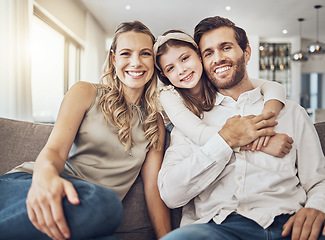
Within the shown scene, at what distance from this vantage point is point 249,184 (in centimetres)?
113

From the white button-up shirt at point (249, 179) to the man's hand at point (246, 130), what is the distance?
35 mm

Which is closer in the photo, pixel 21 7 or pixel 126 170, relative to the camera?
pixel 126 170

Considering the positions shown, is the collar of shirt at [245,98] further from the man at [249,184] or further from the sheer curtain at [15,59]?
the sheer curtain at [15,59]

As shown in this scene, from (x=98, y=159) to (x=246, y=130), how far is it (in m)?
0.62

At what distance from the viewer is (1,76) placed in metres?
3.20

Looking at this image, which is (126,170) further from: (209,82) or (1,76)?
(1,76)

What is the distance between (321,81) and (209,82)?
29.0ft

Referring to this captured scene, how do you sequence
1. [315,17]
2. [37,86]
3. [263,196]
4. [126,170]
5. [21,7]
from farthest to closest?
[315,17], [37,86], [21,7], [126,170], [263,196]

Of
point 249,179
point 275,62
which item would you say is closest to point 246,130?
point 249,179

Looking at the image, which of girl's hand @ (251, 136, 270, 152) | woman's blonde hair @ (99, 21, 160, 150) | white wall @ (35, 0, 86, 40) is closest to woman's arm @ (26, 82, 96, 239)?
woman's blonde hair @ (99, 21, 160, 150)

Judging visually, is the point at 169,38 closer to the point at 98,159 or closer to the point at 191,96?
the point at 191,96

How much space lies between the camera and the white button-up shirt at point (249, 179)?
1097mm

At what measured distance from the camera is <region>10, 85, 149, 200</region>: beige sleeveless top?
121 centimetres

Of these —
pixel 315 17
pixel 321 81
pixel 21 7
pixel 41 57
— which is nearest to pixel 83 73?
pixel 41 57
